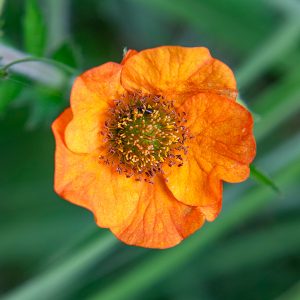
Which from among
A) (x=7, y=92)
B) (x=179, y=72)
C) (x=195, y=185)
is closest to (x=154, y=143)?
(x=195, y=185)

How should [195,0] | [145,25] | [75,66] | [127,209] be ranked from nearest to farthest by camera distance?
[127,209]
[75,66]
[195,0]
[145,25]

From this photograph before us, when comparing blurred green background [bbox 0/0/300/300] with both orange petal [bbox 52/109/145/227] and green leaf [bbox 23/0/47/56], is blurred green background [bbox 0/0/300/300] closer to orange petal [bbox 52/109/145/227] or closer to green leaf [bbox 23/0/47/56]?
green leaf [bbox 23/0/47/56]

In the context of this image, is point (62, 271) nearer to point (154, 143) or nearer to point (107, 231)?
point (107, 231)

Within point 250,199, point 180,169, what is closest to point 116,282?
point 250,199

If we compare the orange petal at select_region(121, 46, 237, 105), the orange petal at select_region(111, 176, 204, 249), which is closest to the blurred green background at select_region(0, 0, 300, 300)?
the orange petal at select_region(111, 176, 204, 249)

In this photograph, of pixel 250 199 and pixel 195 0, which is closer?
pixel 250 199

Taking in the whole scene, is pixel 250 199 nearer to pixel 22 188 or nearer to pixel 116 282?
pixel 116 282
